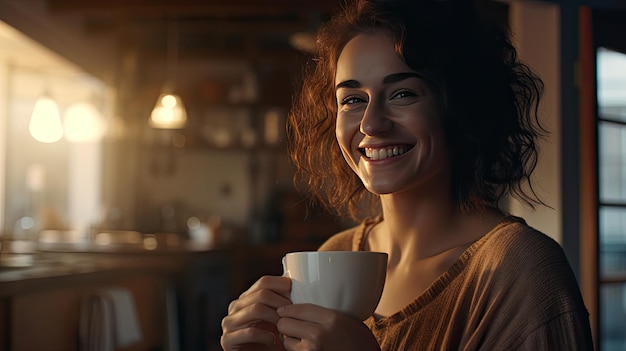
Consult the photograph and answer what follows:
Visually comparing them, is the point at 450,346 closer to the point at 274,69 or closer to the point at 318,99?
the point at 318,99

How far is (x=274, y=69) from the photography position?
277 inches

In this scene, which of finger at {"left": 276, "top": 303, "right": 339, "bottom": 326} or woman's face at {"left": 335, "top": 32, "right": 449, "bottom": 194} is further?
woman's face at {"left": 335, "top": 32, "right": 449, "bottom": 194}

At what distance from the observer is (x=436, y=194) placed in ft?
3.91

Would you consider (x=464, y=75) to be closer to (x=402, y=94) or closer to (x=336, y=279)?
(x=402, y=94)

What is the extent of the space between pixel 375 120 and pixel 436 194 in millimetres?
195

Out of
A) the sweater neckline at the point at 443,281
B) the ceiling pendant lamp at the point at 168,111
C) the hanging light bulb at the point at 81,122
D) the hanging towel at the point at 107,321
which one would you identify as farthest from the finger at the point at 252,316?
the hanging light bulb at the point at 81,122

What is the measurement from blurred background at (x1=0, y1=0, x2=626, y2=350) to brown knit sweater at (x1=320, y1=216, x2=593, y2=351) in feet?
4.02

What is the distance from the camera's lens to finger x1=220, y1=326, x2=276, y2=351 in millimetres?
937

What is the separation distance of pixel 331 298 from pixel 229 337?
163mm

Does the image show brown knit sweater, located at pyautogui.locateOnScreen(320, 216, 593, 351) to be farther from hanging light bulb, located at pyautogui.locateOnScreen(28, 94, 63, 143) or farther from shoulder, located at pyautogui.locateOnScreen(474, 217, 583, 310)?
hanging light bulb, located at pyautogui.locateOnScreen(28, 94, 63, 143)

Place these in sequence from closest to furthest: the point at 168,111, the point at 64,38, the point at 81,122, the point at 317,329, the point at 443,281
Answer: the point at 317,329 → the point at 443,281 → the point at 168,111 → the point at 64,38 → the point at 81,122

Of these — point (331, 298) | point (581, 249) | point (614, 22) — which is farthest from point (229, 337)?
point (614, 22)

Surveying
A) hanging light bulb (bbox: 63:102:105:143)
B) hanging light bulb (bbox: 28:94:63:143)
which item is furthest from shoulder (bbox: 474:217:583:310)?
hanging light bulb (bbox: 63:102:105:143)

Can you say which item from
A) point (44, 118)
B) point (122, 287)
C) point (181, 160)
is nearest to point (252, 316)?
point (122, 287)
